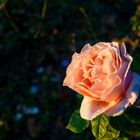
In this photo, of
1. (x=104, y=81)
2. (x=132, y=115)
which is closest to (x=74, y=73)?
(x=104, y=81)

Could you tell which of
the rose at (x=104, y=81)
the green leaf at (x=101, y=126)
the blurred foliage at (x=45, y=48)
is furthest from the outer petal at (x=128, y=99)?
the blurred foliage at (x=45, y=48)

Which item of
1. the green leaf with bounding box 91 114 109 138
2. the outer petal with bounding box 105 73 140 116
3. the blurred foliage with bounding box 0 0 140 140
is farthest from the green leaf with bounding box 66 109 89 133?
the blurred foliage with bounding box 0 0 140 140

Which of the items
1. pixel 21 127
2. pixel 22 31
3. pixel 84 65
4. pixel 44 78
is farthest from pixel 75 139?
pixel 84 65

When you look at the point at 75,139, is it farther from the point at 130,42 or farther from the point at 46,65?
the point at 46,65

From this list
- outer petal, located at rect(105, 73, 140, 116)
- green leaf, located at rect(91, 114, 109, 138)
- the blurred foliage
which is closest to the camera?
outer petal, located at rect(105, 73, 140, 116)

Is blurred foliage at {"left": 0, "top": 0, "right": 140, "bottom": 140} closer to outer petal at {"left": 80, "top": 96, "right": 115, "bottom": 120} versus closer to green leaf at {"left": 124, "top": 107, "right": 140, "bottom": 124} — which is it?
green leaf at {"left": 124, "top": 107, "right": 140, "bottom": 124}

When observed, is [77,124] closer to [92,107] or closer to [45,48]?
[92,107]

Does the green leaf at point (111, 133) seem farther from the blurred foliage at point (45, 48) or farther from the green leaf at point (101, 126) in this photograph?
the blurred foliage at point (45, 48)
